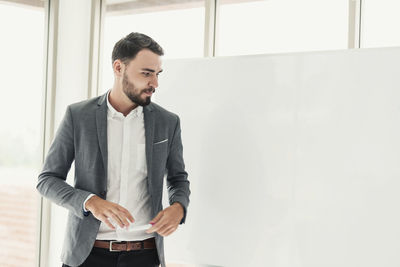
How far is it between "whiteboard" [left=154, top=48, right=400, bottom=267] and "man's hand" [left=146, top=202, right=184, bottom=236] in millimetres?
414

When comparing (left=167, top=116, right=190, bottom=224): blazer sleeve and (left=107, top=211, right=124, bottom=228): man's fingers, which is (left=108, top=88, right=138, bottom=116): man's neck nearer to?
(left=167, top=116, right=190, bottom=224): blazer sleeve

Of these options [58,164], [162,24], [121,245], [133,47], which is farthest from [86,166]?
[162,24]

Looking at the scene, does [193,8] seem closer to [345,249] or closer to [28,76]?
[28,76]

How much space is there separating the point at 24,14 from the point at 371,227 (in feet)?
8.89

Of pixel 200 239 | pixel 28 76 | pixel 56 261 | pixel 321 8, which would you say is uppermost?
pixel 321 8

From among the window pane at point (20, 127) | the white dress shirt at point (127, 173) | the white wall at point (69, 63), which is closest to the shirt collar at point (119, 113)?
the white dress shirt at point (127, 173)

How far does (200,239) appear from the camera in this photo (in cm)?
211

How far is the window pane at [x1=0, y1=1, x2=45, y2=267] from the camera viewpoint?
310 centimetres

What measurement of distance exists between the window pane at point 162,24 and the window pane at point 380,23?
3.44 ft

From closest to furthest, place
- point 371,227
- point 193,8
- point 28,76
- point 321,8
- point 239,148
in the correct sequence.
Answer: point 371,227
point 239,148
point 321,8
point 193,8
point 28,76

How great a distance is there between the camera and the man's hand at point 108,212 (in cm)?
156

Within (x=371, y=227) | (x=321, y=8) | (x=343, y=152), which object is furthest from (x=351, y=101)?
(x=321, y=8)

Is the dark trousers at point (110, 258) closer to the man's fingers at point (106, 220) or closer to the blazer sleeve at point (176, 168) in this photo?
the man's fingers at point (106, 220)

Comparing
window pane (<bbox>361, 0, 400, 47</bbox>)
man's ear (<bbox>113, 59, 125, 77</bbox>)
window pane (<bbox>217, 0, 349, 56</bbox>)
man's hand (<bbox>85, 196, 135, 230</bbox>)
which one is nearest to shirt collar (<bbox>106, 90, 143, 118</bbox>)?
man's ear (<bbox>113, 59, 125, 77</bbox>)
